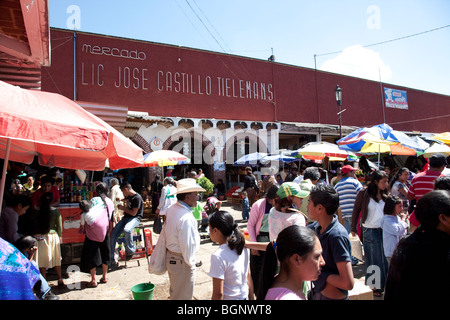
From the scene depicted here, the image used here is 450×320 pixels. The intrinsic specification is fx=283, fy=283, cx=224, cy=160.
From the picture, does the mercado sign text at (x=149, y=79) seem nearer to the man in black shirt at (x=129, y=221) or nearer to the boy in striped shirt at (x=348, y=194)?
the man in black shirt at (x=129, y=221)

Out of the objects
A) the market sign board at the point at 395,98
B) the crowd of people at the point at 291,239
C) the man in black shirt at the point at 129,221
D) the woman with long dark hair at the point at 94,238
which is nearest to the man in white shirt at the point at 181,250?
the crowd of people at the point at 291,239

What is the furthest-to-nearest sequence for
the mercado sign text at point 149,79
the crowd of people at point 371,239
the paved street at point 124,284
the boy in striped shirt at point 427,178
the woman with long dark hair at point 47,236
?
1. the mercado sign text at point 149,79
2. the woman with long dark hair at point 47,236
3. the paved street at point 124,284
4. the boy in striped shirt at point 427,178
5. the crowd of people at point 371,239

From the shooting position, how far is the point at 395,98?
2484 cm

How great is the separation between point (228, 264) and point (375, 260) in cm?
287

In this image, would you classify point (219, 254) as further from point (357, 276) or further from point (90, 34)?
point (90, 34)

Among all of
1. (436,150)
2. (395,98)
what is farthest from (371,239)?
(395,98)

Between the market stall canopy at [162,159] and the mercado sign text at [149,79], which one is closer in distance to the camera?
the market stall canopy at [162,159]

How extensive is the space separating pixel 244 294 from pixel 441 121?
112 ft

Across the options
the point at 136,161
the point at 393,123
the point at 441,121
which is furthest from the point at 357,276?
the point at 441,121

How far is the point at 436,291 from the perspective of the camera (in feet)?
5.38

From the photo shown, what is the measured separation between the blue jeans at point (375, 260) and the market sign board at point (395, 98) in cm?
2390

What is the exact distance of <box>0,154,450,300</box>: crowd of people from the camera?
1723 mm

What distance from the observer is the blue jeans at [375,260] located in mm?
4125

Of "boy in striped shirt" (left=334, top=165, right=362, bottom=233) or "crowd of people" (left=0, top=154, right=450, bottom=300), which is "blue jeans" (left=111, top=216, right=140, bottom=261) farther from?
"boy in striped shirt" (left=334, top=165, right=362, bottom=233)
